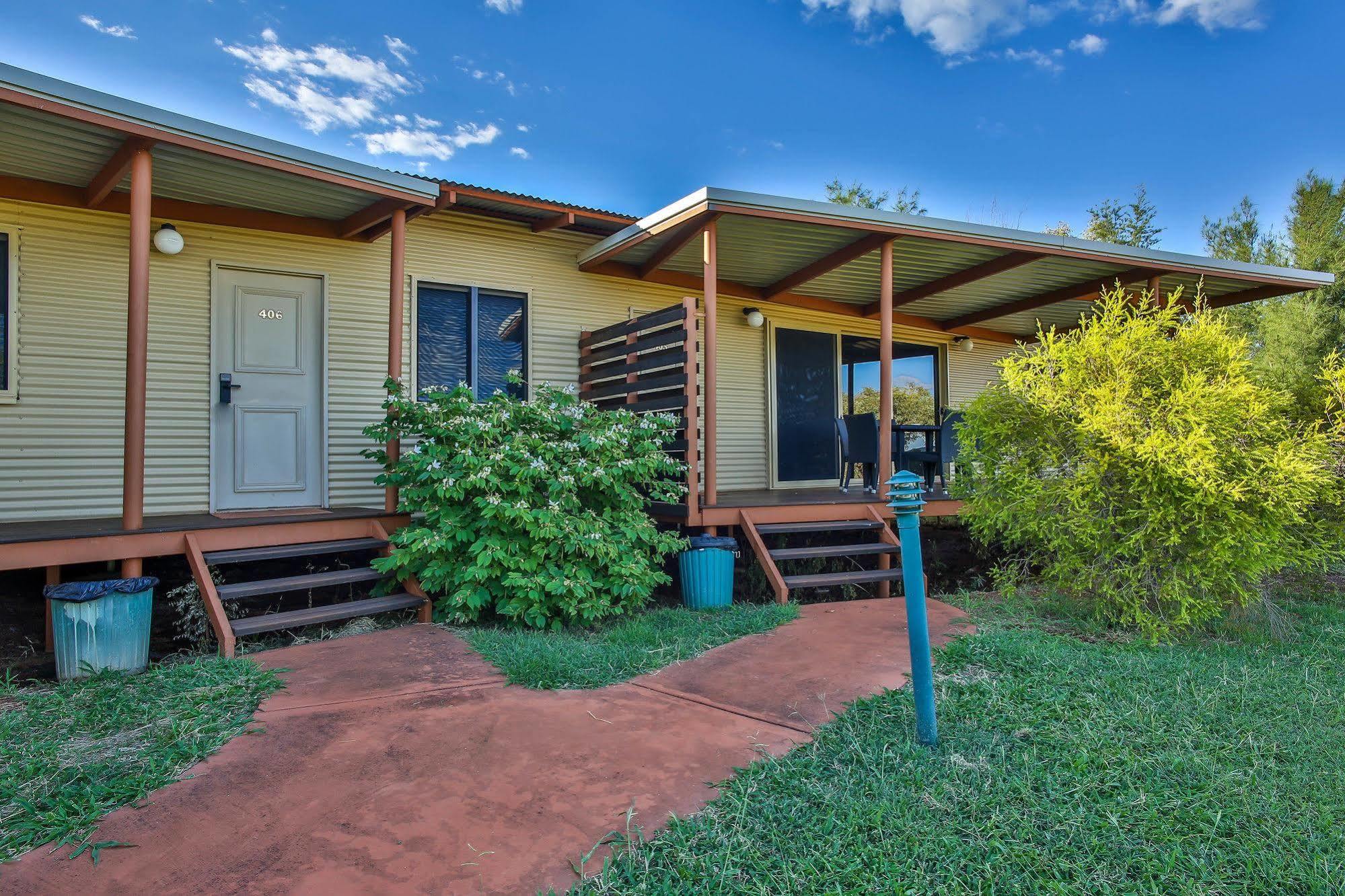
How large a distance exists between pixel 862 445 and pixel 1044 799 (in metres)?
4.91

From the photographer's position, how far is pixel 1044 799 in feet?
7.37

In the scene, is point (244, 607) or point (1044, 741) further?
point (244, 607)

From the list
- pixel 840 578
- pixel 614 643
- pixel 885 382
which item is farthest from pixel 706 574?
pixel 885 382

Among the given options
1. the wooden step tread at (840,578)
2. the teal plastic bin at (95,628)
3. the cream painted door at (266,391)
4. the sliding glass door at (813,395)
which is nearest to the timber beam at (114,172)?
the cream painted door at (266,391)

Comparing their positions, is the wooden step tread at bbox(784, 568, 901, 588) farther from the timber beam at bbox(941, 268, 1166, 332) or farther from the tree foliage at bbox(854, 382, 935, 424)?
the tree foliage at bbox(854, 382, 935, 424)

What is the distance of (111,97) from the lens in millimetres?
3828

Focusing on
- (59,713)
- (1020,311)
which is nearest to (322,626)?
(59,713)

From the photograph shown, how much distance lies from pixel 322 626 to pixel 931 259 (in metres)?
5.76

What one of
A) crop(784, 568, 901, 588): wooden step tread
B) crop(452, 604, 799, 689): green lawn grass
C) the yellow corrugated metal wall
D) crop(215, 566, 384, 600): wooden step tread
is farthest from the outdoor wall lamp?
crop(784, 568, 901, 588): wooden step tread

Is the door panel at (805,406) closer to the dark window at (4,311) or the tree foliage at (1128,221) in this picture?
the dark window at (4,311)

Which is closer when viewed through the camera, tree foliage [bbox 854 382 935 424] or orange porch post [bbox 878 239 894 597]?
orange porch post [bbox 878 239 894 597]

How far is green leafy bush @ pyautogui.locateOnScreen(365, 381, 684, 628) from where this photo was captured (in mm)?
4336

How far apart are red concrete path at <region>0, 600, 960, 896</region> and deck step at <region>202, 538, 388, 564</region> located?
706 millimetres

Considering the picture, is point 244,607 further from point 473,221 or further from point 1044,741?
point 1044,741
